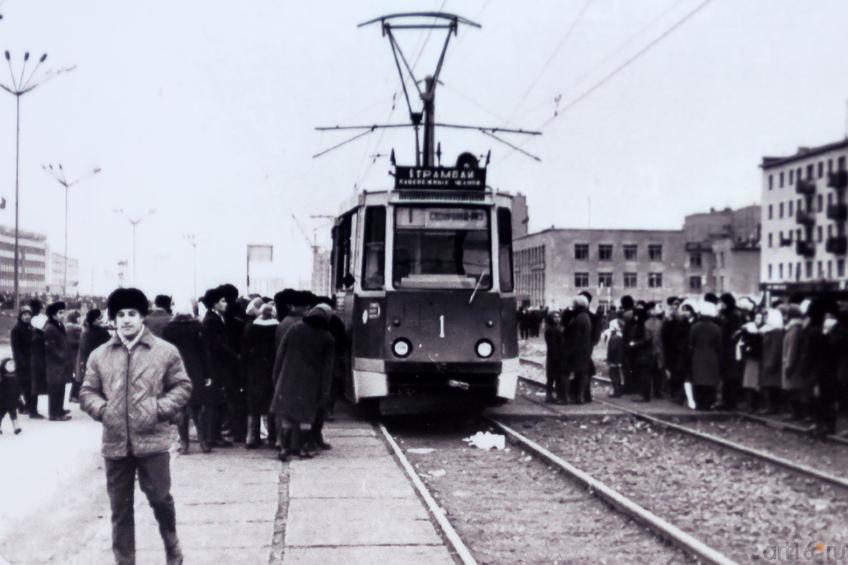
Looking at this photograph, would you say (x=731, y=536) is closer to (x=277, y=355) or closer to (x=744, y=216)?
(x=277, y=355)

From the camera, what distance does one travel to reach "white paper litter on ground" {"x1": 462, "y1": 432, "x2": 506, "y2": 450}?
1490 centimetres

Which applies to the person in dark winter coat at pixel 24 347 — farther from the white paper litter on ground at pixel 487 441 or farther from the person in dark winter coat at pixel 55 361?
the white paper litter on ground at pixel 487 441

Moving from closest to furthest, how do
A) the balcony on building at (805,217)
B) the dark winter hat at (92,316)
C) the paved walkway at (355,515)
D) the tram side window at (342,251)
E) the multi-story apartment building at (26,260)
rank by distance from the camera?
1. the paved walkway at (355,515)
2. the balcony on building at (805,217)
3. the dark winter hat at (92,316)
4. the tram side window at (342,251)
5. the multi-story apartment building at (26,260)

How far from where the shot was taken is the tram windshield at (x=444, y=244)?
52.2 ft

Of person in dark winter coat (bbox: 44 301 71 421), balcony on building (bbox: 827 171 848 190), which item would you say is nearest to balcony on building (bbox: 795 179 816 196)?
balcony on building (bbox: 827 171 848 190)

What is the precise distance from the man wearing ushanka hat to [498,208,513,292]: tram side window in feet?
30.3

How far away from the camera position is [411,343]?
1570 centimetres

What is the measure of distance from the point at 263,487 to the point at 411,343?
4.97 m

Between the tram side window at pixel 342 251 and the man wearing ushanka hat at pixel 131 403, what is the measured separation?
975 centimetres

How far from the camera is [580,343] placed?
62.0 feet

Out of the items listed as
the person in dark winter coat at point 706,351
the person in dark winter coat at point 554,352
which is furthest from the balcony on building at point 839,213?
the person in dark winter coat at point 554,352

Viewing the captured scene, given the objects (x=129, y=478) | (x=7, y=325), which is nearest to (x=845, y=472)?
(x=129, y=478)

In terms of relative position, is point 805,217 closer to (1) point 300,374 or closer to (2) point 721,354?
(1) point 300,374

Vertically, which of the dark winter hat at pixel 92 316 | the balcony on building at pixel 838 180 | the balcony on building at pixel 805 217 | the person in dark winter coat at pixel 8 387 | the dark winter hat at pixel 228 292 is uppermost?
the balcony on building at pixel 838 180
